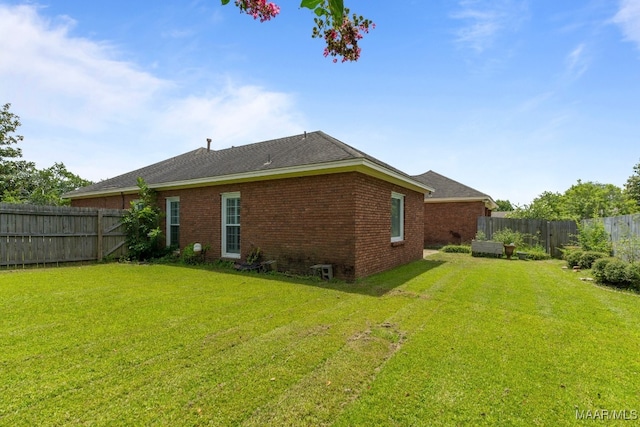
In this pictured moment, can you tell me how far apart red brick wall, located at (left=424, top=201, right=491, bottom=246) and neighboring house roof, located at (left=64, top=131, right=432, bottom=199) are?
716cm

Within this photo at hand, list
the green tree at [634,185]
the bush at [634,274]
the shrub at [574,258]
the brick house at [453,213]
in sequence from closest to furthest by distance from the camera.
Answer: the bush at [634,274], the shrub at [574,258], the brick house at [453,213], the green tree at [634,185]

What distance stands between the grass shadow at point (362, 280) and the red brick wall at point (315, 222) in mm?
322

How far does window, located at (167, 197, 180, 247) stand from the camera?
1217 centimetres

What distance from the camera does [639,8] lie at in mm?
5414

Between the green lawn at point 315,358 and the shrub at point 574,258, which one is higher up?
the shrub at point 574,258

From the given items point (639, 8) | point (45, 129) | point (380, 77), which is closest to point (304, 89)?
point (380, 77)

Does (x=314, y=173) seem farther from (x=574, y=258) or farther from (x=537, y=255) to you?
(x=537, y=255)

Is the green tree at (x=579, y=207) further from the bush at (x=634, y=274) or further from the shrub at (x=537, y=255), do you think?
the bush at (x=634, y=274)

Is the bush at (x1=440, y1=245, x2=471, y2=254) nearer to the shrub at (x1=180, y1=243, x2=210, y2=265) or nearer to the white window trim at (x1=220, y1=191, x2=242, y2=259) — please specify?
the white window trim at (x1=220, y1=191, x2=242, y2=259)

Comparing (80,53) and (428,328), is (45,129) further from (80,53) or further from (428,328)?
(428,328)

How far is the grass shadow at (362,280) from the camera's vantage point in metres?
6.88

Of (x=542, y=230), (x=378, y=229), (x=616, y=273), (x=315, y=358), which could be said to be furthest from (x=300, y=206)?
(x=542, y=230)

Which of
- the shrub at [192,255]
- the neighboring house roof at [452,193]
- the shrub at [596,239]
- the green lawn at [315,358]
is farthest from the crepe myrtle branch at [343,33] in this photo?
the neighboring house roof at [452,193]

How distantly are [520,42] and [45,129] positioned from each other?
18352 mm
